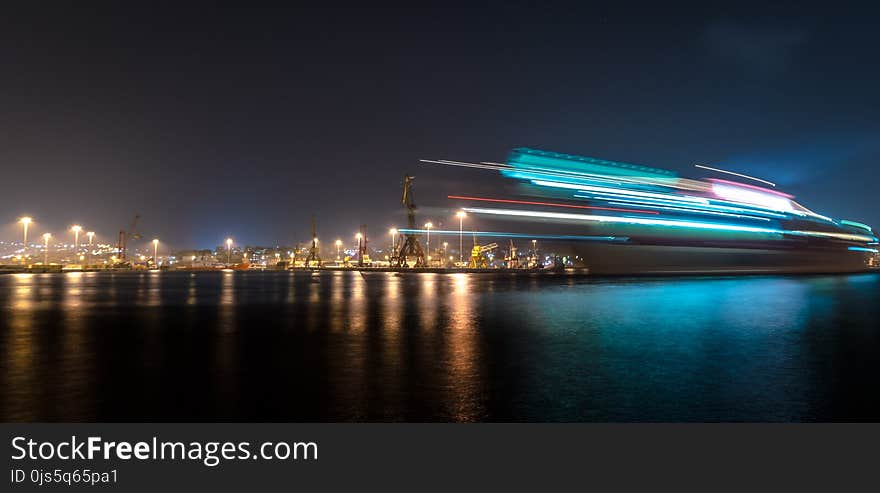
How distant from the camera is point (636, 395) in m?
6.64

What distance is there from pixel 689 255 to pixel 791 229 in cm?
1580

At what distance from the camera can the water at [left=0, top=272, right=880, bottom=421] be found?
598 centimetres

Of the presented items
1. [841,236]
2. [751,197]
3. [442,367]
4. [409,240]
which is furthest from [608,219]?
[409,240]

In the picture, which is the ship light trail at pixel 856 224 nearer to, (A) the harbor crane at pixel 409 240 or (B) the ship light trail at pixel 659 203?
(B) the ship light trail at pixel 659 203

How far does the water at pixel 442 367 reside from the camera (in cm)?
598

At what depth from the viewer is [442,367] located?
8297mm

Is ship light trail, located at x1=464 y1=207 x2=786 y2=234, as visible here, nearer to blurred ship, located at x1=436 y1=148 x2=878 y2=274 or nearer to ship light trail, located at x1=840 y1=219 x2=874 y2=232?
blurred ship, located at x1=436 y1=148 x2=878 y2=274

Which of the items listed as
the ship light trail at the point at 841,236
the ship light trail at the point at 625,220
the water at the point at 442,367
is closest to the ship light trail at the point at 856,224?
the ship light trail at the point at 841,236

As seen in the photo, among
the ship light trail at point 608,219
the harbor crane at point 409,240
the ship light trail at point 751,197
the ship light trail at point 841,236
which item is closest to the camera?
the ship light trail at point 608,219

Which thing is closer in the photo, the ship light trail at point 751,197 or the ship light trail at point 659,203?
the ship light trail at point 659,203

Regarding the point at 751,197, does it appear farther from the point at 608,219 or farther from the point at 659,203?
the point at 608,219

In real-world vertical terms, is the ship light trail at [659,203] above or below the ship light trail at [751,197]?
below
